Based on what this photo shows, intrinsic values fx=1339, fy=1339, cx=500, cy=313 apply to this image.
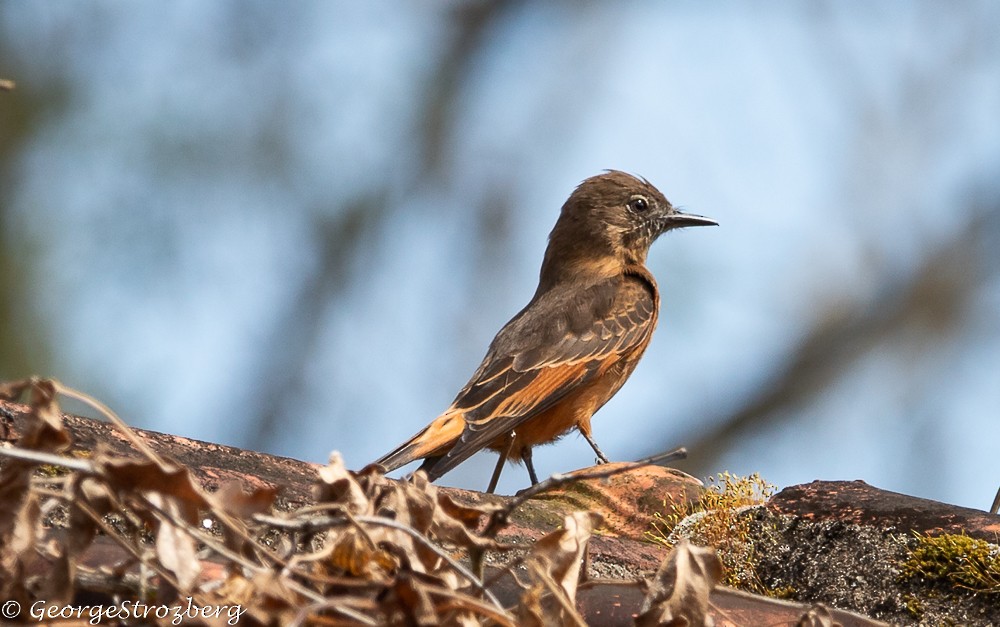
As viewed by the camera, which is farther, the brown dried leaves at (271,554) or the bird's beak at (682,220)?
the bird's beak at (682,220)

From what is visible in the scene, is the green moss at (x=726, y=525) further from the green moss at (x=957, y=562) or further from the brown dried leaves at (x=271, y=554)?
the brown dried leaves at (x=271, y=554)

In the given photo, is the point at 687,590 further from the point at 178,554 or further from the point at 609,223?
the point at 609,223

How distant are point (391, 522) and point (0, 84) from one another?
78 centimetres

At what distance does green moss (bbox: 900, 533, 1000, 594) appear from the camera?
127 inches

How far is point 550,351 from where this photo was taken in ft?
27.3

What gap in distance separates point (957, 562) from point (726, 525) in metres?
0.80

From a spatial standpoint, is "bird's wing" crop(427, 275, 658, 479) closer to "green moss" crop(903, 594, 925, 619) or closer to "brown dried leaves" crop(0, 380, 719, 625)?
"green moss" crop(903, 594, 925, 619)

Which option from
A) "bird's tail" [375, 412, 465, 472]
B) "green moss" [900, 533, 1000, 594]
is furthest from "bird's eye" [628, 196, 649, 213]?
"green moss" [900, 533, 1000, 594]

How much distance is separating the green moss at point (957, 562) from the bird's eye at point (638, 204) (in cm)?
654

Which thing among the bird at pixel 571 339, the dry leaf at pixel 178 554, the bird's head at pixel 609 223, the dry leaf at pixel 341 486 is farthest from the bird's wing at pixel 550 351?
the dry leaf at pixel 178 554

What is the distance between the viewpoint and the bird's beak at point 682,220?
9.95 metres

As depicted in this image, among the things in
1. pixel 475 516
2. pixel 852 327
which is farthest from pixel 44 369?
pixel 475 516

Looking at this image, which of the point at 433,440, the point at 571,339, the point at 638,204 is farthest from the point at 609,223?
the point at 433,440

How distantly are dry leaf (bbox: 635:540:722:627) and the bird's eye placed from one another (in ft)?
26.1
